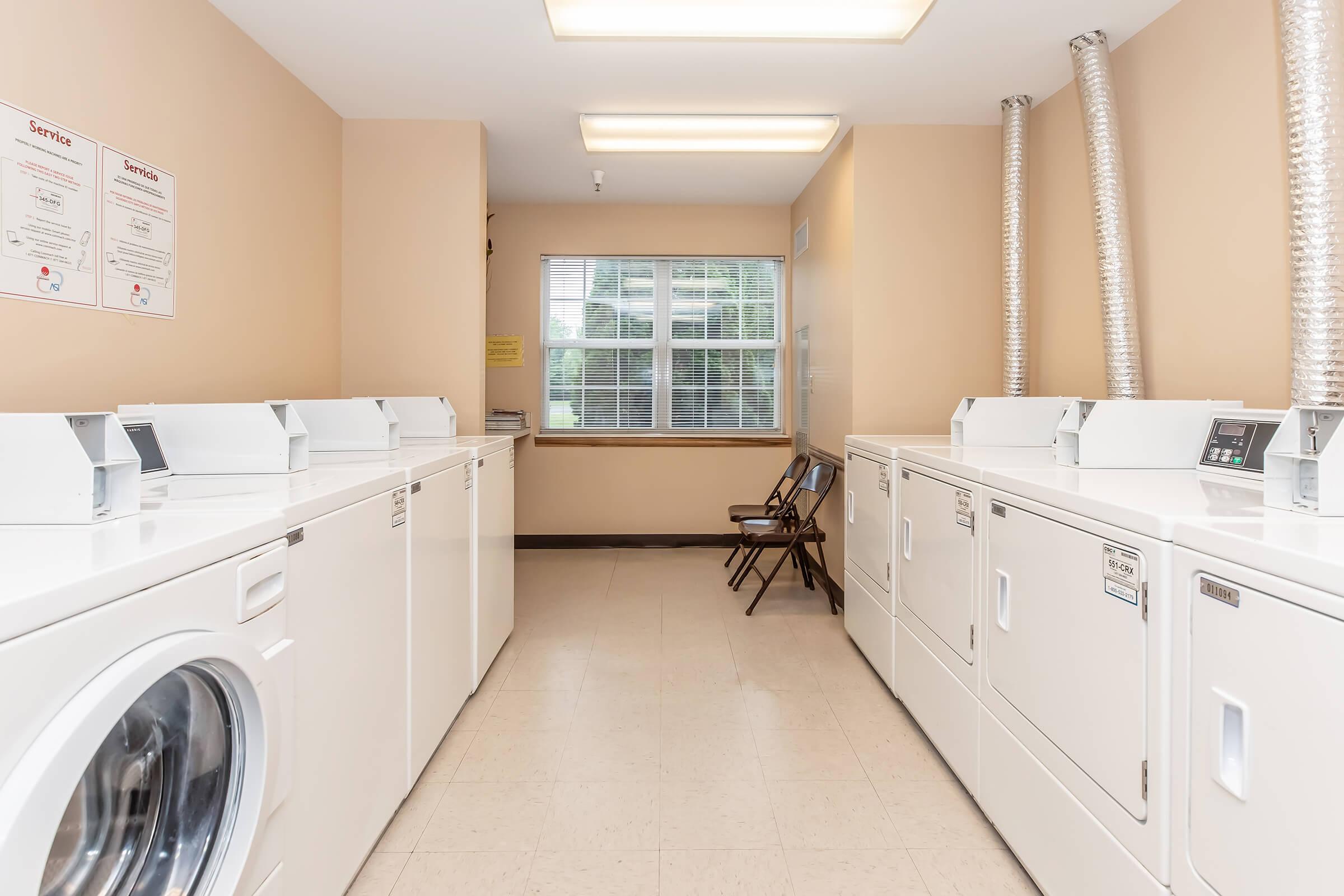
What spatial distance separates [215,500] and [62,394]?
81 centimetres

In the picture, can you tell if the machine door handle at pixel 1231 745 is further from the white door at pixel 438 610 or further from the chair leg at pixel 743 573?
the chair leg at pixel 743 573

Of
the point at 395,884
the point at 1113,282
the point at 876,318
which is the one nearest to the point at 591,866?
the point at 395,884

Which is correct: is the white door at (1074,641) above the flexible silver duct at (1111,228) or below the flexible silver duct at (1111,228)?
below

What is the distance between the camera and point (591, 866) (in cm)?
171

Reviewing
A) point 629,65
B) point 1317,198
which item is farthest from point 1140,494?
point 629,65

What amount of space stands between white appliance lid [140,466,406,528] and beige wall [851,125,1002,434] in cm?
246

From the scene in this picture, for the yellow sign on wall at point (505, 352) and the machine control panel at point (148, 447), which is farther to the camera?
the yellow sign on wall at point (505, 352)

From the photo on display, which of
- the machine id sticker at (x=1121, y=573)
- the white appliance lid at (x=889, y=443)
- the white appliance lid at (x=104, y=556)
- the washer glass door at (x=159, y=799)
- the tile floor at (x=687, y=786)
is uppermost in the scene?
the white appliance lid at (x=889, y=443)

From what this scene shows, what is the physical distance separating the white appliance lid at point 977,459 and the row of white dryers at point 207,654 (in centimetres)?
156

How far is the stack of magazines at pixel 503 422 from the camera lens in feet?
14.0

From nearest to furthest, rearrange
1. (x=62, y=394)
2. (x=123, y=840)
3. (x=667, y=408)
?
(x=123, y=840) → (x=62, y=394) → (x=667, y=408)

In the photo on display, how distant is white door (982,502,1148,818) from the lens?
1.24m

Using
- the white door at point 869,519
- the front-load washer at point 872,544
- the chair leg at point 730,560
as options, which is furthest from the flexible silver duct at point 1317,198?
the chair leg at point 730,560

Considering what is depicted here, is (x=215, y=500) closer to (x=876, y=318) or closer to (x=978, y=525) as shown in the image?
(x=978, y=525)
